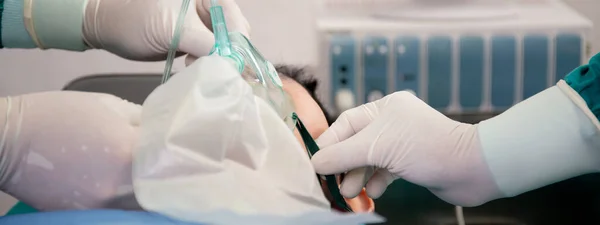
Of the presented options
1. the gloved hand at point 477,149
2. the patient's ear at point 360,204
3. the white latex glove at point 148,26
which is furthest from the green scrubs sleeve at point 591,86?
the white latex glove at point 148,26

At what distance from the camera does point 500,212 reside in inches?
73.8

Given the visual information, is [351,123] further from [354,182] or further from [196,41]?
[196,41]

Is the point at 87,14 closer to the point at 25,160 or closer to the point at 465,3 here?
the point at 25,160

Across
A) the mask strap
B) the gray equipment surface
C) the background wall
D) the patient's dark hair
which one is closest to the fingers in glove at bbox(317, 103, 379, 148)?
the mask strap

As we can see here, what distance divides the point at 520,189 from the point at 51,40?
0.93 m

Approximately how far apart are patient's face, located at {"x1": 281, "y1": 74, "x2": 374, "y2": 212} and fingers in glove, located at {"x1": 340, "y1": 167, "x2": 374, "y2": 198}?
0.11 m

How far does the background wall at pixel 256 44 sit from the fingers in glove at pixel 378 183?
4.98ft

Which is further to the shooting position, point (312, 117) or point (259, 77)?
point (312, 117)

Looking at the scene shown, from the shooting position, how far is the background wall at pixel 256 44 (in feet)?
8.21

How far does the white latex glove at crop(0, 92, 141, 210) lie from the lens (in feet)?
2.95

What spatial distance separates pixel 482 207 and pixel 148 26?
1.10 m

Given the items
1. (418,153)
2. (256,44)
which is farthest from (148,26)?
(256,44)

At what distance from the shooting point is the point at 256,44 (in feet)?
8.50

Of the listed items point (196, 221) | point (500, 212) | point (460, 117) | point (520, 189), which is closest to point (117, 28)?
point (196, 221)
